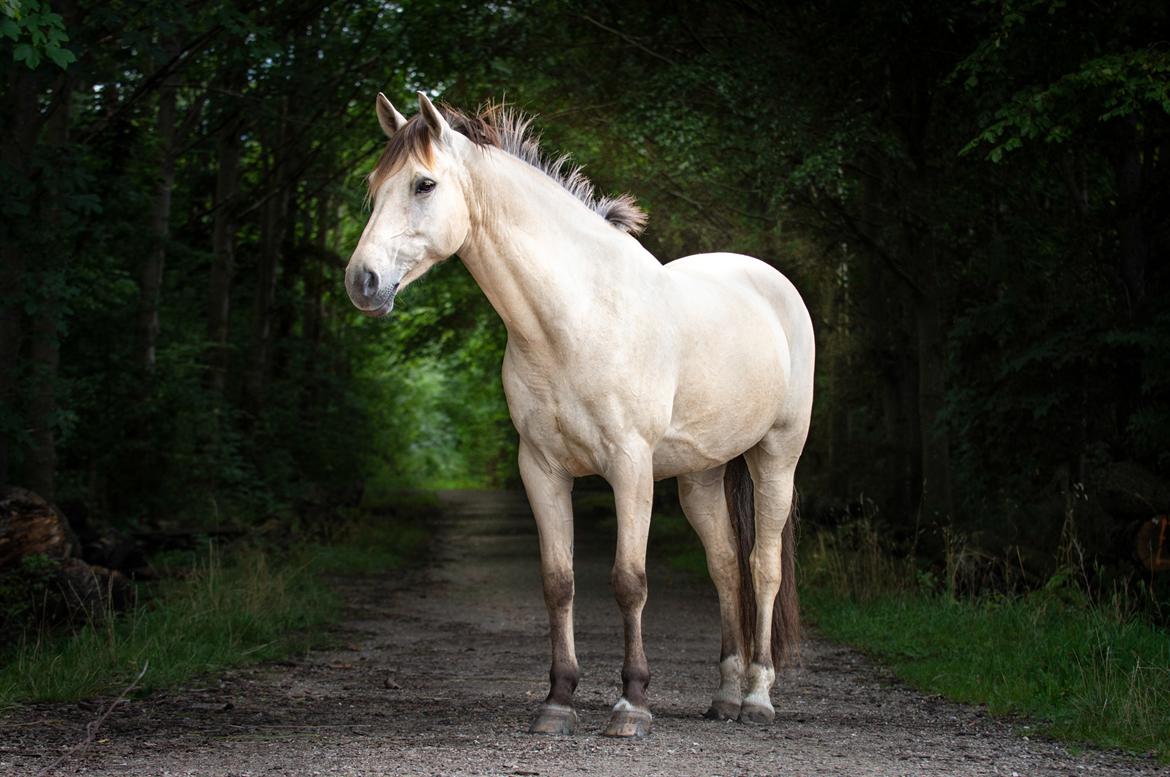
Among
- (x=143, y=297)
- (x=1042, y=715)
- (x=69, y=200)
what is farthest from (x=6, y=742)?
(x=143, y=297)

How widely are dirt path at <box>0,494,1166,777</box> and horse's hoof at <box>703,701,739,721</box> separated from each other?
16cm

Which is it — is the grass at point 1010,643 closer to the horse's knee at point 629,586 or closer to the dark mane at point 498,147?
the horse's knee at point 629,586

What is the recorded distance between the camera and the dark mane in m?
5.30

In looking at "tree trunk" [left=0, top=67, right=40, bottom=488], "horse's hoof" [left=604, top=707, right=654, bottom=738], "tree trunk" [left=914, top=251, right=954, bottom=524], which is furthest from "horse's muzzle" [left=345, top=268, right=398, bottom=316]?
"tree trunk" [left=914, top=251, right=954, bottom=524]

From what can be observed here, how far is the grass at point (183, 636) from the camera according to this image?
682 centimetres

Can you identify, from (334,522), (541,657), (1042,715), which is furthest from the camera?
(334,522)

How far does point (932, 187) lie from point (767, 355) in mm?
8069

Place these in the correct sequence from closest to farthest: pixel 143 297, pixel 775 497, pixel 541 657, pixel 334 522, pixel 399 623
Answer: pixel 775 497, pixel 541 657, pixel 399 623, pixel 143 297, pixel 334 522

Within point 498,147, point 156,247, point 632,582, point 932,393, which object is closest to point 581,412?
point 632,582

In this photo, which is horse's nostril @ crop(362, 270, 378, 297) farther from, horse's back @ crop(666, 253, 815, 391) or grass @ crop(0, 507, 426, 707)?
grass @ crop(0, 507, 426, 707)

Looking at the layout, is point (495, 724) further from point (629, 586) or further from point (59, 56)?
point (59, 56)

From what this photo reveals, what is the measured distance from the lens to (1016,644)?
7734 millimetres

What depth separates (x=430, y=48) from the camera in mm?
16312

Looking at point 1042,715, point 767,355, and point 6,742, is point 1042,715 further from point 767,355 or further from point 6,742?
point 6,742
